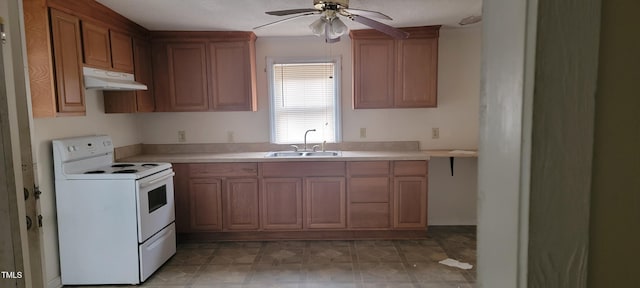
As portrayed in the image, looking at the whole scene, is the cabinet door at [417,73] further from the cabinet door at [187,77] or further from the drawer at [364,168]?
the cabinet door at [187,77]

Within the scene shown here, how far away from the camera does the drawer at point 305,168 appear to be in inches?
136

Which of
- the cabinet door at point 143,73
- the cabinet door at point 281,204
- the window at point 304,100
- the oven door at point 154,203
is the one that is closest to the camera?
the oven door at point 154,203

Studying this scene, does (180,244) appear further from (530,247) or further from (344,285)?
Result: (530,247)

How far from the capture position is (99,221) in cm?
262

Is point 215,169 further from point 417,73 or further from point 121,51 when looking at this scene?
point 417,73

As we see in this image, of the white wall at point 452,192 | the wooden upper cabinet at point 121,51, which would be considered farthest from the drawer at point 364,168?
the wooden upper cabinet at point 121,51

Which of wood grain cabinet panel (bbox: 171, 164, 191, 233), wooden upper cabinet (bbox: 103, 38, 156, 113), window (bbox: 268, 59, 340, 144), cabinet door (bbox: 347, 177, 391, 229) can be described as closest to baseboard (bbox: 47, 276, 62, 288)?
wood grain cabinet panel (bbox: 171, 164, 191, 233)

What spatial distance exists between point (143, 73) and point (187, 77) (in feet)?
1.37

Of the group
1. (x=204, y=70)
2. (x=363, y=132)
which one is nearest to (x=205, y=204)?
(x=204, y=70)

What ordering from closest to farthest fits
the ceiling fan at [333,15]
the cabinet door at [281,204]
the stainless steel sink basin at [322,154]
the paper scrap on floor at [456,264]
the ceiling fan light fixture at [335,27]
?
the ceiling fan at [333,15], the ceiling fan light fixture at [335,27], the paper scrap on floor at [456,264], the cabinet door at [281,204], the stainless steel sink basin at [322,154]

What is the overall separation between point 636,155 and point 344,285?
8.24ft

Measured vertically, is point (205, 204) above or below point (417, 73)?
below

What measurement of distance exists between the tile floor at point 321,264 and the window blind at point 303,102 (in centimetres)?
123

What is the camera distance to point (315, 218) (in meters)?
3.53
